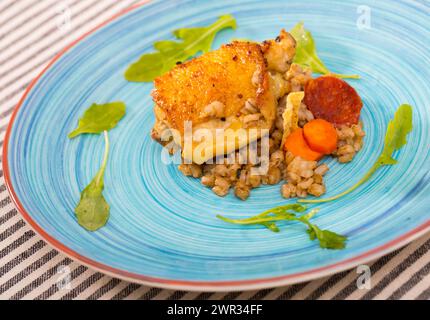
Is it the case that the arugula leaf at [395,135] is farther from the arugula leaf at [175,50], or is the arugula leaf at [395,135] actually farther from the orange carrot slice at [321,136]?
the arugula leaf at [175,50]

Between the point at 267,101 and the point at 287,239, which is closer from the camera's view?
the point at 287,239

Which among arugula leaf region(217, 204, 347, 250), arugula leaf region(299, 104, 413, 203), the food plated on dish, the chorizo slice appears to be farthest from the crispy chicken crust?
arugula leaf region(299, 104, 413, 203)

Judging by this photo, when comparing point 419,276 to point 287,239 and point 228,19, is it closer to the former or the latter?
point 287,239

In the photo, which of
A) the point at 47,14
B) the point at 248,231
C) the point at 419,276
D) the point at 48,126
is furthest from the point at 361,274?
the point at 47,14

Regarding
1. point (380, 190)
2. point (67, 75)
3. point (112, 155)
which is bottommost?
point (380, 190)

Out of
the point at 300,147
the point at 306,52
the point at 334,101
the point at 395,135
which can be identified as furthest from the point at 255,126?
the point at 306,52

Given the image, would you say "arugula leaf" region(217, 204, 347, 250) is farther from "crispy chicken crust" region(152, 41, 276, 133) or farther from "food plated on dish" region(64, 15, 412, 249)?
"crispy chicken crust" region(152, 41, 276, 133)
